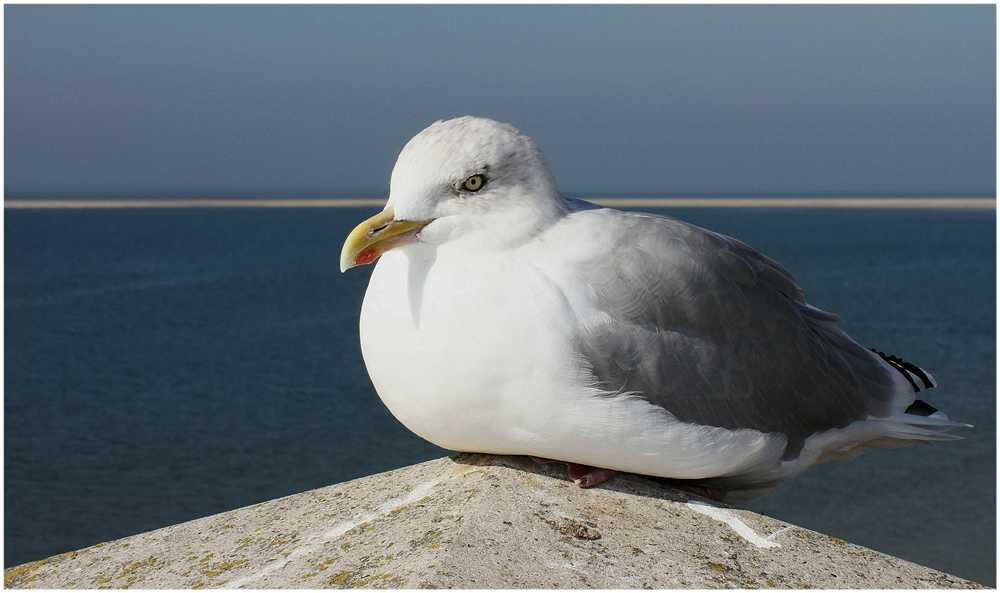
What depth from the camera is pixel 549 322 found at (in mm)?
5402

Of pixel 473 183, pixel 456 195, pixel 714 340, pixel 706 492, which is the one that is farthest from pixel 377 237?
pixel 706 492

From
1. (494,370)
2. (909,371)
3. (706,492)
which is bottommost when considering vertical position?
(706,492)

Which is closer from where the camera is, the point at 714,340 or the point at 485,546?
the point at 485,546

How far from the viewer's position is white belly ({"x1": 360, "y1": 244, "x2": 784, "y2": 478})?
5.40 m

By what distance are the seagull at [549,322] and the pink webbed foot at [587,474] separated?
0.01 metres

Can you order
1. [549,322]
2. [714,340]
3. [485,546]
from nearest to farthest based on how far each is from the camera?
[485,546] < [549,322] < [714,340]

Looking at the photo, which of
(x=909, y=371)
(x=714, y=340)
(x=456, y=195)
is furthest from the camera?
(x=909, y=371)

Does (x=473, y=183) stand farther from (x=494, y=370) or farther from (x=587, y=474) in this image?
(x=587, y=474)

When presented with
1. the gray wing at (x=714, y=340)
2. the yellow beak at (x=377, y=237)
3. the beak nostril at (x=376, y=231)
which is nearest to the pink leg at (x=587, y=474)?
the gray wing at (x=714, y=340)

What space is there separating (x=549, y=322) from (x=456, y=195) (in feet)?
2.55

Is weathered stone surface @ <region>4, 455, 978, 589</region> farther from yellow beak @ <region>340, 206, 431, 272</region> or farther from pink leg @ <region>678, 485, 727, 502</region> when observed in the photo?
yellow beak @ <region>340, 206, 431, 272</region>

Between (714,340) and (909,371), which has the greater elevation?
(714,340)

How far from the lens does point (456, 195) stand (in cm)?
553

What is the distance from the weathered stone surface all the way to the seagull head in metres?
1.27
